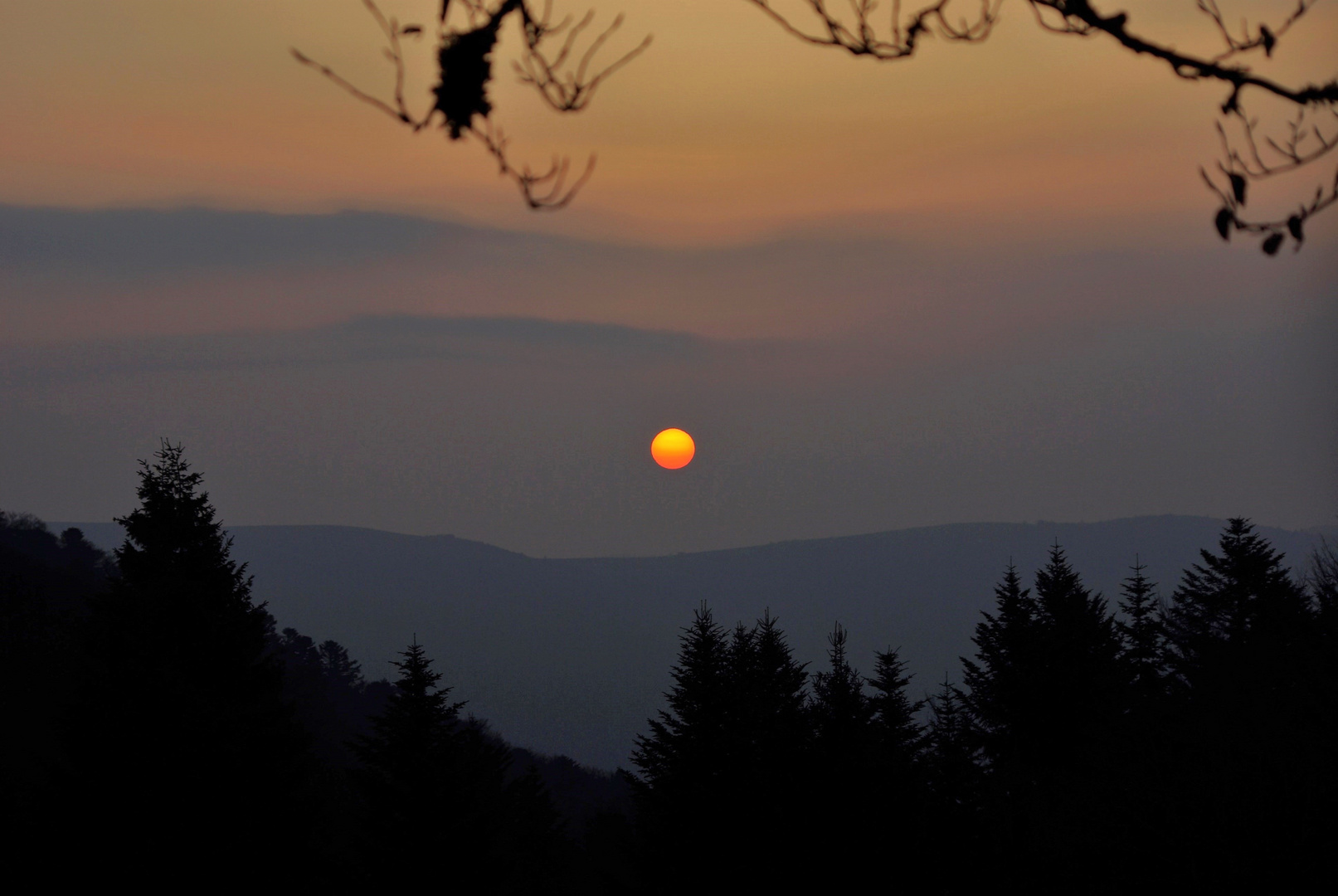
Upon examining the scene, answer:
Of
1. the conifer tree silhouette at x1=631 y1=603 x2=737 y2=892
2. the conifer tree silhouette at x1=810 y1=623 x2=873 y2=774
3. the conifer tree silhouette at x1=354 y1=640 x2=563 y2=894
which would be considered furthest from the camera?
the conifer tree silhouette at x1=631 y1=603 x2=737 y2=892

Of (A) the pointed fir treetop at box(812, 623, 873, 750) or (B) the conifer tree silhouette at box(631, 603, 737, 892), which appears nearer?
(A) the pointed fir treetop at box(812, 623, 873, 750)

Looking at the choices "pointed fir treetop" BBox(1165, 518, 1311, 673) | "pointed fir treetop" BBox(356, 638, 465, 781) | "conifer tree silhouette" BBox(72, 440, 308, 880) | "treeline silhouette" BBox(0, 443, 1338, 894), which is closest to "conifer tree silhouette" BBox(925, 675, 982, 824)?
"treeline silhouette" BBox(0, 443, 1338, 894)

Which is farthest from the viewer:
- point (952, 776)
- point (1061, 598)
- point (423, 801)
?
point (1061, 598)

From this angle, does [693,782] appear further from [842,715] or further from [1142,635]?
[1142,635]

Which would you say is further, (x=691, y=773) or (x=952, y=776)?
(x=952, y=776)

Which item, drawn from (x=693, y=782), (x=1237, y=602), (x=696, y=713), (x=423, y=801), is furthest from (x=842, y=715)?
(x=1237, y=602)

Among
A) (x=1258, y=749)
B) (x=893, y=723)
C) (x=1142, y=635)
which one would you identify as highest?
(x=1142, y=635)

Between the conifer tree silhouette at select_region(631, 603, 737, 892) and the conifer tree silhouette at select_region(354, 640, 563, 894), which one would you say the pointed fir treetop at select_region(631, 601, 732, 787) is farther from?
the conifer tree silhouette at select_region(354, 640, 563, 894)

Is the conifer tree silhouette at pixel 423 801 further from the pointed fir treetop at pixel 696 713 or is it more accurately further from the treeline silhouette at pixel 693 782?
the pointed fir treetop at pixel 696 713

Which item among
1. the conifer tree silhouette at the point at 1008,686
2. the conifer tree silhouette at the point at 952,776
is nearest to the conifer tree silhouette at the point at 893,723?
the conifer tree silhouette at the point at 952,776

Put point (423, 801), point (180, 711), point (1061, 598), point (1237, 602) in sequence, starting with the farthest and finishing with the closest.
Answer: point (1061, 598), point (1237, 602), point (423, 801), point (180, 711)

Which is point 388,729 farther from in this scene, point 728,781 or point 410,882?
point 728,781

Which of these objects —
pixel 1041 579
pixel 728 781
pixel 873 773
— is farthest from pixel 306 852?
pixel 1041 579

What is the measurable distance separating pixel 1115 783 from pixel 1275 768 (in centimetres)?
310
